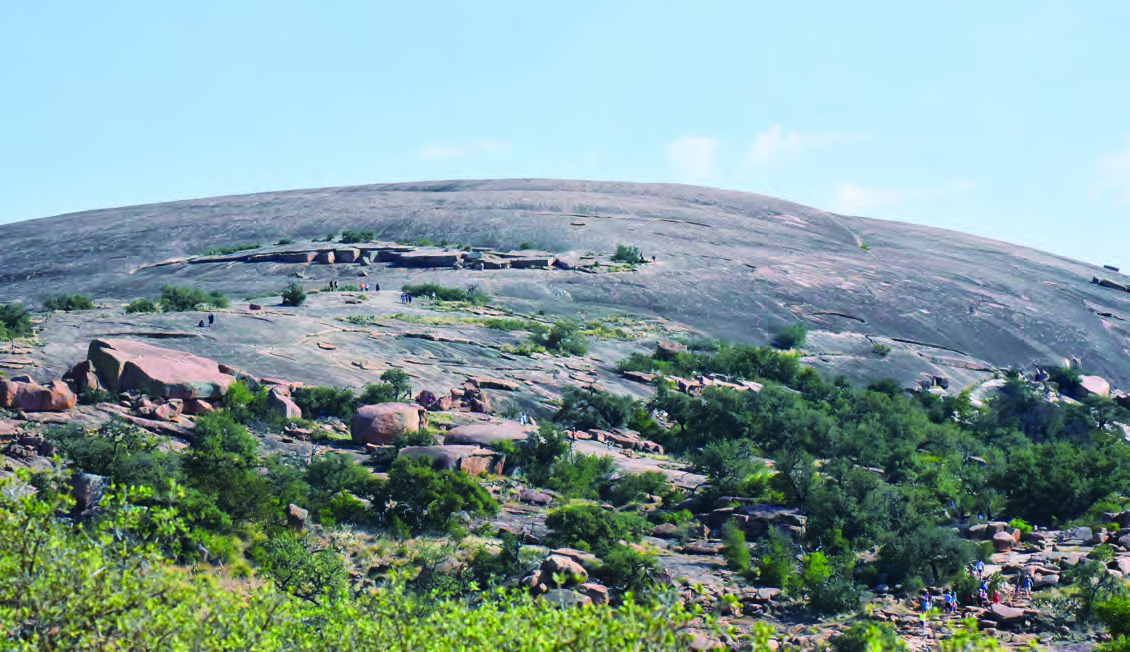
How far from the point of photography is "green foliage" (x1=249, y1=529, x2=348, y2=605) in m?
19.7

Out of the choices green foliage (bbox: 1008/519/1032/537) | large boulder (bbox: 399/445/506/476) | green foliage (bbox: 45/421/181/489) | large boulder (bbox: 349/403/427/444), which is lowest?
green foliage (bbox: 1008/519/1032/537)

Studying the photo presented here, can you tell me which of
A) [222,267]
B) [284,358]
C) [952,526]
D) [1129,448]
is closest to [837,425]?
[1129,448]

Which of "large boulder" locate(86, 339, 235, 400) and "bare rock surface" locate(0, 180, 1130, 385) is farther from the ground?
"bare rock surface" locate(0, 180, 1130, 385)

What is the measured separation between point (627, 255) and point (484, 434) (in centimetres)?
3612

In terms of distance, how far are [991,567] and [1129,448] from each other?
61.7ft

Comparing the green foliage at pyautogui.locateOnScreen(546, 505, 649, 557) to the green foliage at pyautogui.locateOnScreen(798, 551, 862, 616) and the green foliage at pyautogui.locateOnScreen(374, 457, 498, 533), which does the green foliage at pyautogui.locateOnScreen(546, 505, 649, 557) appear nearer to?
the green foliage at pyautogui.locateOnScreen(374, 457, 498, 533)

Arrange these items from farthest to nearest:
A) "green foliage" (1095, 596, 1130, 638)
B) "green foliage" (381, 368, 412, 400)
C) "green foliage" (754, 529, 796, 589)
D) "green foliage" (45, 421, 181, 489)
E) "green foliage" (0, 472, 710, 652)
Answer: "green foliage" (381, 368, 412, 400), "green foliage" (754, 529, 796, 589), "green foliage" (45, 421, 181, 489), "green foliage" (1095, 596, 1130, 638), "green foliage" (0, 472, 710, 652)

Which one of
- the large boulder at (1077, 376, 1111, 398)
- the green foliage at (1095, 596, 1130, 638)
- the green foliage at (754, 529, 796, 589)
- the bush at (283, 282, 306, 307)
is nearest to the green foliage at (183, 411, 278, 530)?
the green foliage at (754, 529, 796, 589)

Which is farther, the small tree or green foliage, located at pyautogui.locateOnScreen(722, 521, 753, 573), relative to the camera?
the small tree

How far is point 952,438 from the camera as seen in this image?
4000 cm

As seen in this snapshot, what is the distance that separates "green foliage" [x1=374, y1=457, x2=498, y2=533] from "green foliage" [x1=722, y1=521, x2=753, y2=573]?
492 cm

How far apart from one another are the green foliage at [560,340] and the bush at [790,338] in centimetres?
1126

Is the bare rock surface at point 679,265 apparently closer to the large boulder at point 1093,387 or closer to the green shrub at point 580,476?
the large boulder at point 1093,387

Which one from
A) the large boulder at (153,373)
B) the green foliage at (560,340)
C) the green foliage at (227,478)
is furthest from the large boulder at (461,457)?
the green foliage at (560,340)
